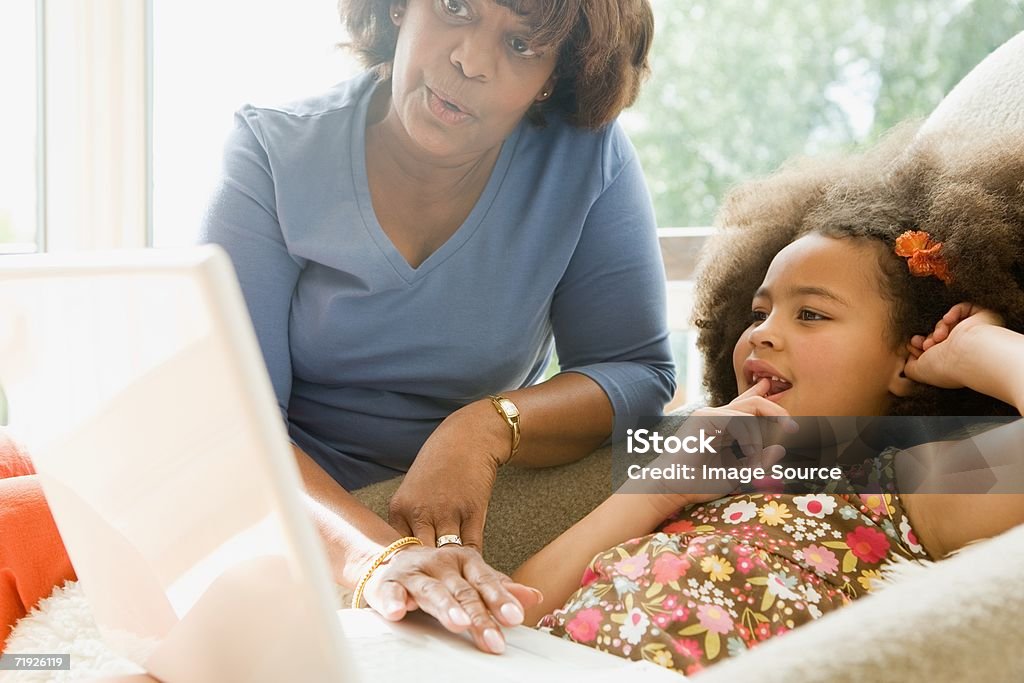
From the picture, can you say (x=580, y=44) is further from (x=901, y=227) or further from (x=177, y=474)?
(x=177, y=474)

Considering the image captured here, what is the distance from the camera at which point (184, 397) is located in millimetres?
437

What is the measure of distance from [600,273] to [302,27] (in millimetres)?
1232

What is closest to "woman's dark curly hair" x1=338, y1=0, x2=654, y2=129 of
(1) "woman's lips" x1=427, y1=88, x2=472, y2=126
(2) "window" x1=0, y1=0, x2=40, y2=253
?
(1) "woman's lips" x1=427, y1=88, x2=472, y2=126

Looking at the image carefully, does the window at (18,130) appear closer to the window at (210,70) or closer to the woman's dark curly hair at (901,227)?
the window at (210,70)

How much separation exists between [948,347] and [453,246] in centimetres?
59

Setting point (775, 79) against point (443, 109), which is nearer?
point (443, 109)

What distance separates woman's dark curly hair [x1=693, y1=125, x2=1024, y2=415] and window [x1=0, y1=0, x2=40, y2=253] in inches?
62.2

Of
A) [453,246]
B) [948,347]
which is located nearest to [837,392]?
[948,347]

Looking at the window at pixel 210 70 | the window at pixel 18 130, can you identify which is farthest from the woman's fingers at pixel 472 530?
the window at pixel 18 130

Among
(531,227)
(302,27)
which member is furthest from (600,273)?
(302,27)

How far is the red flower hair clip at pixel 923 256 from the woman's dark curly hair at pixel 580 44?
1.35 feet

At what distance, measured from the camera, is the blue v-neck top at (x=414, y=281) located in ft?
3.95

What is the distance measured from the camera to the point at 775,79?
7.45 feet

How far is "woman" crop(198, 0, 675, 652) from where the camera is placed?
3.71ft
